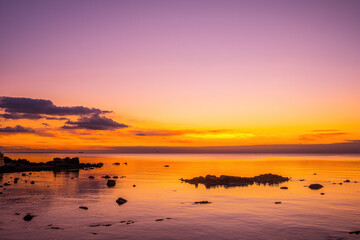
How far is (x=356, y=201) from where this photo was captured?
46.2 m

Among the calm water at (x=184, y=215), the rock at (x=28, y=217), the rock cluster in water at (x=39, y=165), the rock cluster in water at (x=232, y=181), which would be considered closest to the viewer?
the calm water at (x=184, y=215)

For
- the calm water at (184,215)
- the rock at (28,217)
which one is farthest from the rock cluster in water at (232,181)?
the rock at (28,217)

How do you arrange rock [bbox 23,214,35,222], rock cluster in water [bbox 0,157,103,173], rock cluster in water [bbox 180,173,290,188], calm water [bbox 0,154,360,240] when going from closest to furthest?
calm water [bbox 0,154,360,240] < rock [bbox 23,214,35,222] < rock cluster in water [bbox 180,173,290,188] < rock cluster in water [bbox 0,157,103,173]

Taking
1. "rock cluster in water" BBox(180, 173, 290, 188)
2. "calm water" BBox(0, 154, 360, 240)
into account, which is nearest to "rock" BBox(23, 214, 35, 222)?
"calm water" BBox(0, 154, 360, 240)

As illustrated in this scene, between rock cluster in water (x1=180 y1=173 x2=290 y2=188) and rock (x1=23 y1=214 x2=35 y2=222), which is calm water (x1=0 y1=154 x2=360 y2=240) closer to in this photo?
rock (x1=23 y1=214 x2=35 y2=222)

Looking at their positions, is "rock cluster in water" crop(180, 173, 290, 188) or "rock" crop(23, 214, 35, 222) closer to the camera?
"rock" crop(23, 214, 35, 222)

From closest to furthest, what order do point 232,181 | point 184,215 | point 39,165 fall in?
point 184,215 → point 232,181 → point 39,165

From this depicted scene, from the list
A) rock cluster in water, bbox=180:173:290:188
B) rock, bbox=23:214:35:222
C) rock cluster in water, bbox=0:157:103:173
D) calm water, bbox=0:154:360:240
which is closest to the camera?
calm water, bbox=0:154:360:240

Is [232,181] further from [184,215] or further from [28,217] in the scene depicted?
[28,217]

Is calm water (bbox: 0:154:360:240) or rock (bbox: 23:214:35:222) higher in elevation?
rock (bbox: 23:214:35:222)

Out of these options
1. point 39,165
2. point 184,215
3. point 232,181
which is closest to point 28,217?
point 184,215

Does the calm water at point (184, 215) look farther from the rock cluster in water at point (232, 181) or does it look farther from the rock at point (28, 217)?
the rock cluster in water at point (232, 181)

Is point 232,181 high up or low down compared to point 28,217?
down

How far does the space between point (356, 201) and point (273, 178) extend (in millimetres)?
28430
